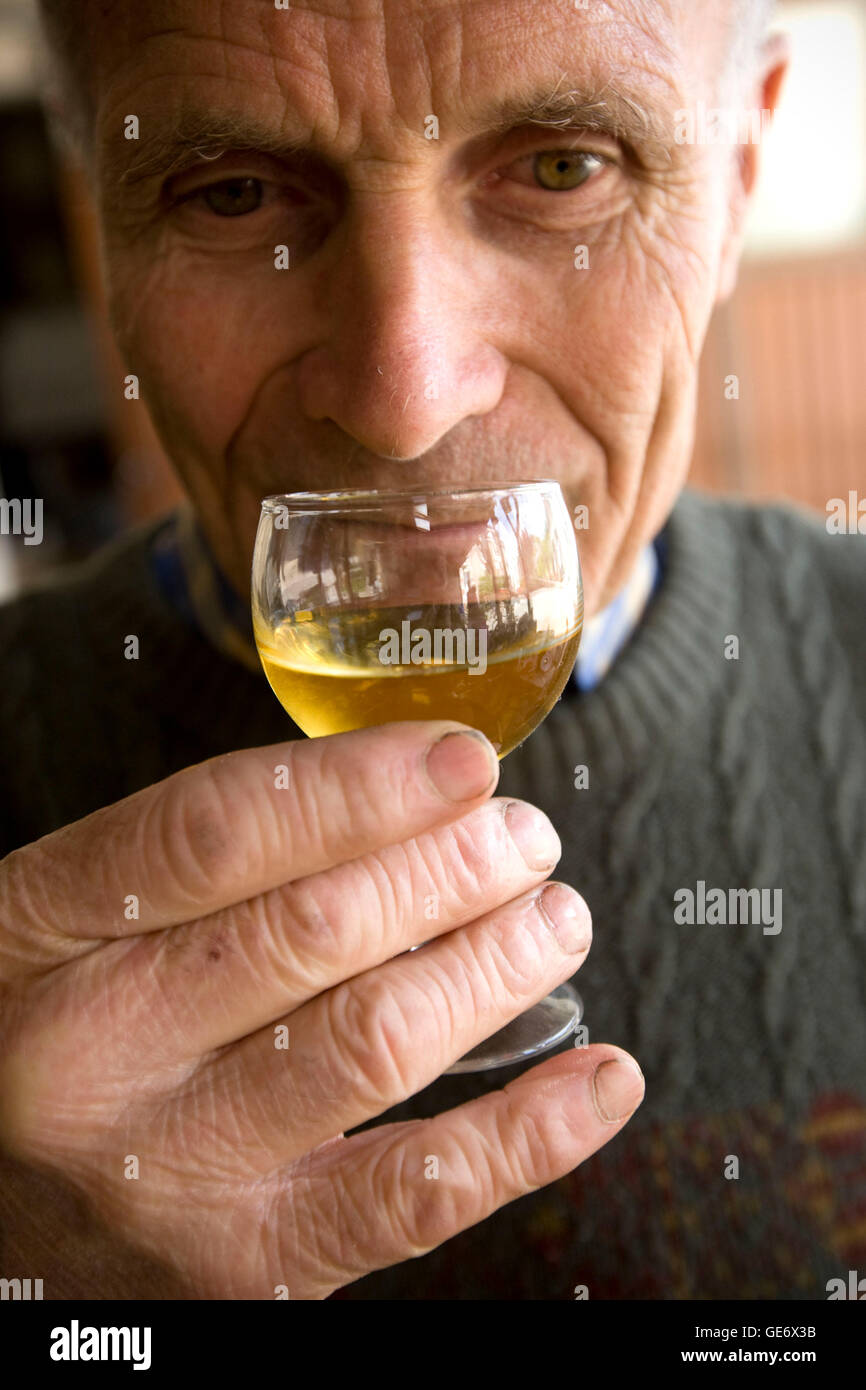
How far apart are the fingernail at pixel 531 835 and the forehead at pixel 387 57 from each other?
614 mm

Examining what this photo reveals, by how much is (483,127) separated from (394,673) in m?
0.53

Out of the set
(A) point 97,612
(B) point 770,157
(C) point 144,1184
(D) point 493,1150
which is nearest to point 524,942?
(D) point 493,1150

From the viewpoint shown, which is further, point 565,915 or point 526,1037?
point 526,1037

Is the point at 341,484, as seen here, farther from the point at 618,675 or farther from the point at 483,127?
the point at 618,675

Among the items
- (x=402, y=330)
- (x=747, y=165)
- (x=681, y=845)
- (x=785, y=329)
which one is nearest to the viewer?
(x=402, y=330)

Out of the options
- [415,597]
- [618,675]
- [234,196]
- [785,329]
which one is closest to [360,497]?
[415,597]

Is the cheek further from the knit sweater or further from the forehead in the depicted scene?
the knit sweater

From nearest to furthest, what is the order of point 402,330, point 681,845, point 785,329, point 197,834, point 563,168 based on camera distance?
point 197,834 < point 402,330 < point 563,168 < point 681,845 < point 785,329

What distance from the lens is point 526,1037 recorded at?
3.88ft

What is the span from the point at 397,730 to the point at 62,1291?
586 mm

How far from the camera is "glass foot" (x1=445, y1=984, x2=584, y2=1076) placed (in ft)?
3.78

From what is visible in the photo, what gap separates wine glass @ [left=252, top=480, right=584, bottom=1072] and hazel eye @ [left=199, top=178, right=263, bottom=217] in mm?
434

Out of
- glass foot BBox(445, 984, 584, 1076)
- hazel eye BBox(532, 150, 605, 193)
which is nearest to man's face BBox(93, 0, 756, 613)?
hazel eye BBox(532, 150, 605, 193)
